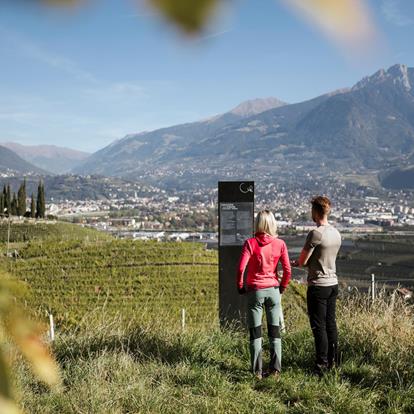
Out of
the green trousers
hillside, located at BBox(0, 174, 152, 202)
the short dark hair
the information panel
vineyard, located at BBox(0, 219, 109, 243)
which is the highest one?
hillside, located at BBox(0, 174, 152, 202)

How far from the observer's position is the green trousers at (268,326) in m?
4.41

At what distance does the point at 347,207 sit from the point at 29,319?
130 meters

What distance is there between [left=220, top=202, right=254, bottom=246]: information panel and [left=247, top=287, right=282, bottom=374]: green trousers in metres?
2.17

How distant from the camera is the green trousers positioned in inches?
174

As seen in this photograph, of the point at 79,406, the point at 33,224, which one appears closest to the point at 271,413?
the point at 79,406

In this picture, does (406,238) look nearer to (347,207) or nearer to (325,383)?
(347,207)

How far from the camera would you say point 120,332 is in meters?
5.07

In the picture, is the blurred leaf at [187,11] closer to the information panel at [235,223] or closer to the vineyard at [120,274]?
the information panel at [235,223]

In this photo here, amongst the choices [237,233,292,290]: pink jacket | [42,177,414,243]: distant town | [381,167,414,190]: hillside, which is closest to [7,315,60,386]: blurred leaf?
[237,233,292,290]: pink jacket

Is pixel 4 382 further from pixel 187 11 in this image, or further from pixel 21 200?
pixel 21 200

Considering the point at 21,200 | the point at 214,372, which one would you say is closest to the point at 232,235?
the point at 214,372

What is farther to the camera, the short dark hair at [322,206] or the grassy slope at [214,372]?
the short dark hair at [322,206]

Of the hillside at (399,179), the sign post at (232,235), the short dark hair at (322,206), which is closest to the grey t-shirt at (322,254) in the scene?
the short dark hair at (322,206)

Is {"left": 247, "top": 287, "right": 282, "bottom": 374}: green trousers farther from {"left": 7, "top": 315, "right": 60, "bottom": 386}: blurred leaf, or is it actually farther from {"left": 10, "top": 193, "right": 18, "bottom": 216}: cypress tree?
{"left": 10, "top": 193, "right": 18, "bottom": 216}: cypress tree
